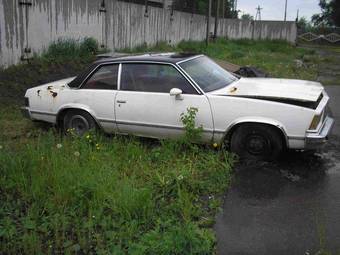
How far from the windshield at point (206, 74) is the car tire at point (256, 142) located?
0.75 meters

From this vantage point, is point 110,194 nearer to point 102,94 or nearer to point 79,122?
point 102,94

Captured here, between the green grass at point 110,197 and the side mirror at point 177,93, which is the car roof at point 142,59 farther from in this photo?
the green grass at point 110,197

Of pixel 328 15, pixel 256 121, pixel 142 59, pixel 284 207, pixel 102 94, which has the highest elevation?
pixel 328 15

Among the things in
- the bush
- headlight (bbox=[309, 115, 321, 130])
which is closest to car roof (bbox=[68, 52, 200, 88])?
headlight (bbox=[309, 115, 321, 130])

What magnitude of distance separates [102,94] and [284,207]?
3107 mm

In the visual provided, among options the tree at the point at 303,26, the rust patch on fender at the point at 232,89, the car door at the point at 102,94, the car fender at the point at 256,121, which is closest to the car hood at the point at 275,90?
the rust patch on fender at the point at 232,89

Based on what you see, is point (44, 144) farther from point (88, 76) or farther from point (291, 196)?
point (291, 196)

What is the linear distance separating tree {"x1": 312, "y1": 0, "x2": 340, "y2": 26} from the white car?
5075cm

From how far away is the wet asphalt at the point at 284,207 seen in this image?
365cm

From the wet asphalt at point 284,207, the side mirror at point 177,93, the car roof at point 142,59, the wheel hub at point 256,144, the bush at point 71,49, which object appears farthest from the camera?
the bush at point 71,49

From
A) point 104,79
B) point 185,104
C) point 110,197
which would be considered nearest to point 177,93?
point 185,104

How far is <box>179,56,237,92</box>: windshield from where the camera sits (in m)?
5.82

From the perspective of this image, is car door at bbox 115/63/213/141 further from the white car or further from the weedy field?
the weedy field

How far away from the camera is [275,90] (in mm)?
5586
